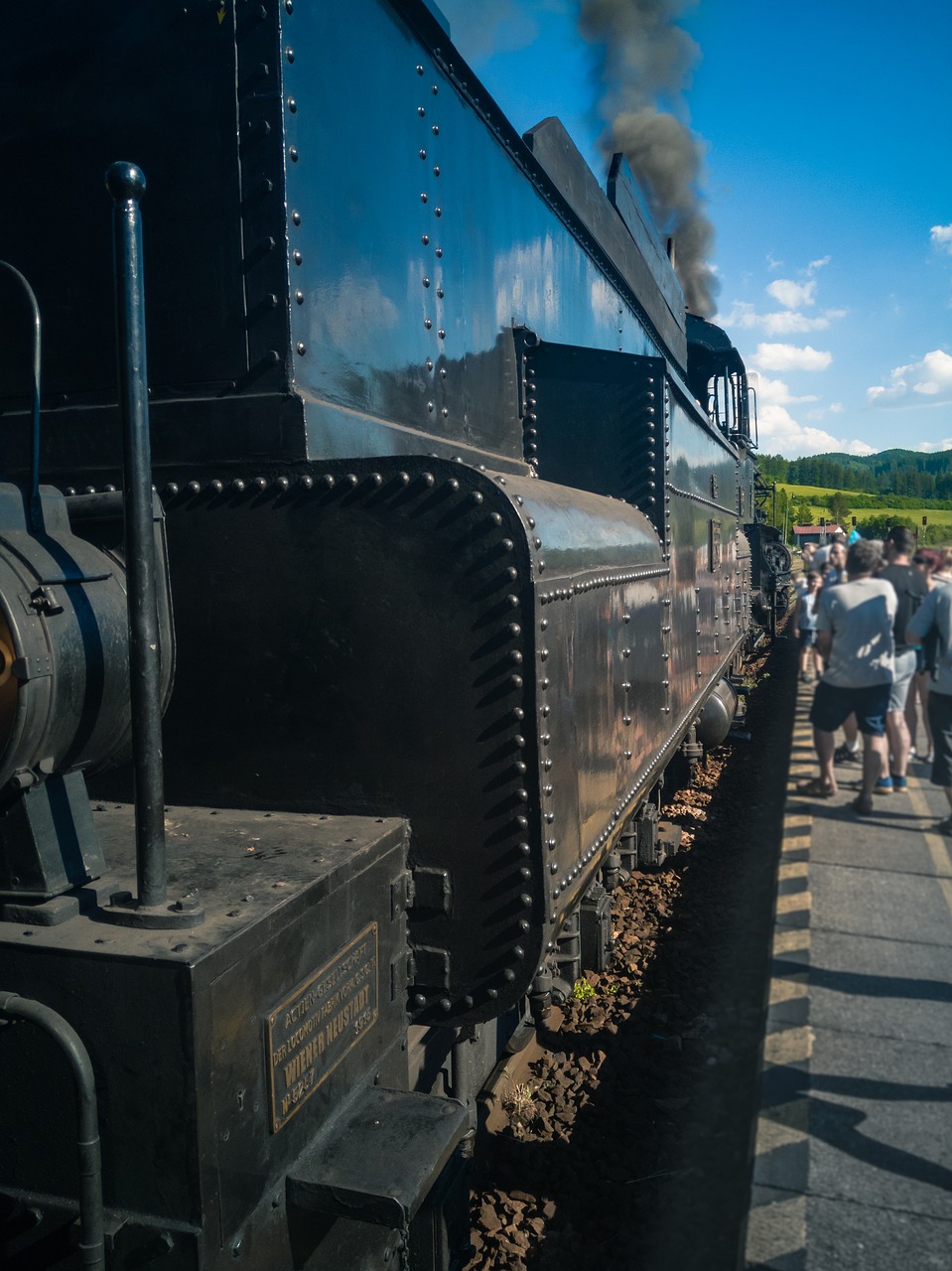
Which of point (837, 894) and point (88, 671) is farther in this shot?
point (837, 894)

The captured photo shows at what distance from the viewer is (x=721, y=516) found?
814cm

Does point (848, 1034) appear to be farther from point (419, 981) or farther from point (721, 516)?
point (721, 516)

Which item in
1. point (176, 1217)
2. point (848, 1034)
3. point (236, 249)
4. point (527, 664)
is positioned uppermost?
point (236, 249)

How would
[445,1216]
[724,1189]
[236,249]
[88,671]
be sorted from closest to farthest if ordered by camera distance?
[88,671], [445,1216], [236,249], [724,1189]

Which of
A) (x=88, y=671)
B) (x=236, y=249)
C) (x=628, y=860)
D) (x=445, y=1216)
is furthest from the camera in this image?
(x=628, y=860)

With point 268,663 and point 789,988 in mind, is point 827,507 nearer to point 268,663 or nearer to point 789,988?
point 789,988

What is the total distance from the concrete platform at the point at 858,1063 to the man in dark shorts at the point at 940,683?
0.46 m

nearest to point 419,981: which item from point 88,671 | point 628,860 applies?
point 88,671

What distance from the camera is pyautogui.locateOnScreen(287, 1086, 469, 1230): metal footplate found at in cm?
180

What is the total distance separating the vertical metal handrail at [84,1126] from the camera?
1.56 meters

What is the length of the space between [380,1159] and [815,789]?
5.29m

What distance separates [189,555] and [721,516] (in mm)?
6333

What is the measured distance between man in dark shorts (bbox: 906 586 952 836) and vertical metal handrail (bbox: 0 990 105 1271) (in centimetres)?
523

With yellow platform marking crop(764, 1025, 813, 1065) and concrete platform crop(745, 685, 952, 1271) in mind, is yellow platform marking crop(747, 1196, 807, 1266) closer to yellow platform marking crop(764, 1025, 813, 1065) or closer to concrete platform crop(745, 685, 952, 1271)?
concrete platform crop(745, 685, 952, 1271)
